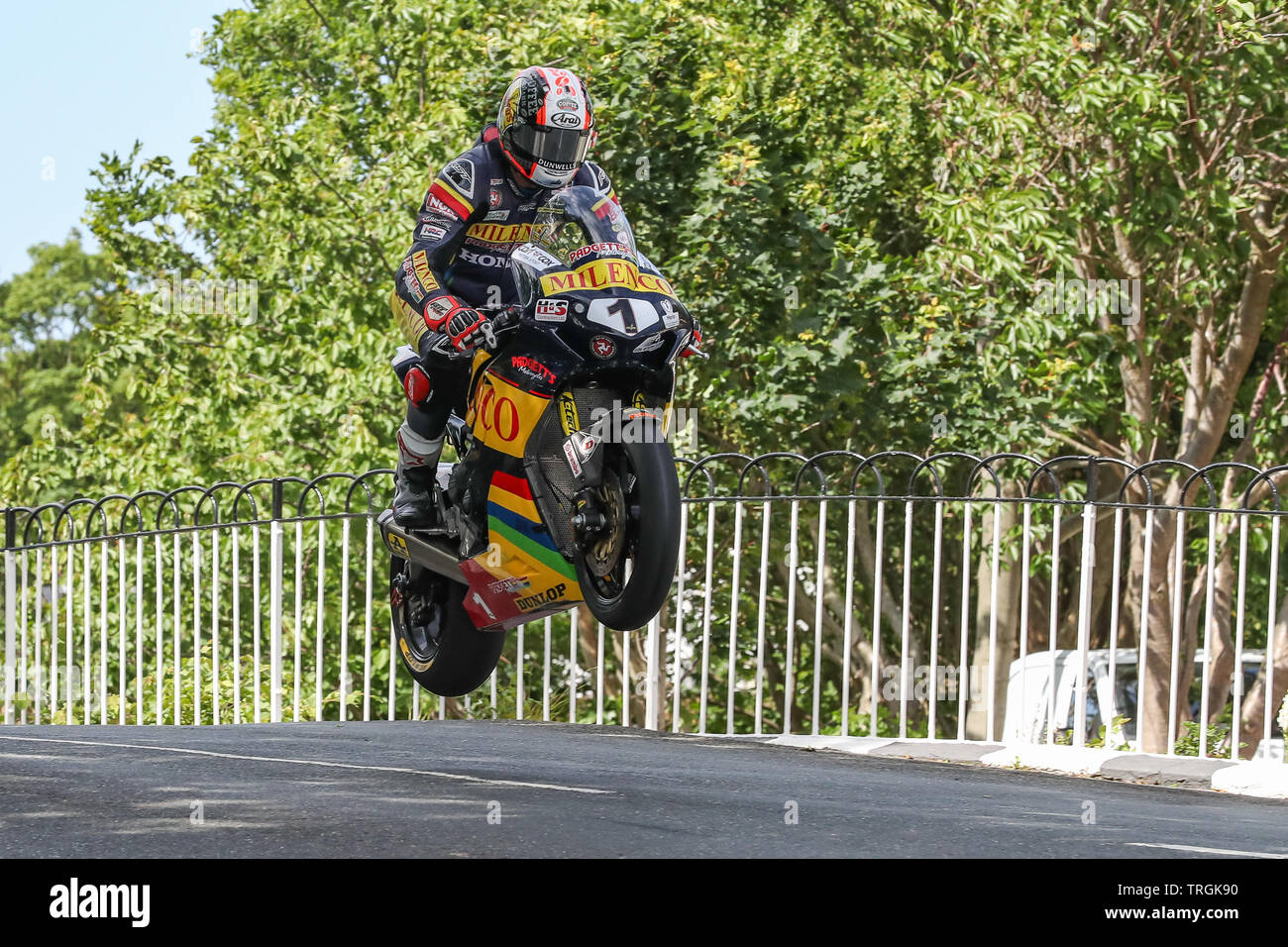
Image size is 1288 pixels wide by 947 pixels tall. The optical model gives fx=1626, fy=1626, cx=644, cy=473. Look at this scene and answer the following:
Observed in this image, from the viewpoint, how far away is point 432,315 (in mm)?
6949

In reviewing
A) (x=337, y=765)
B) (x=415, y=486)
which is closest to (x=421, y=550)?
(x=415, y=486)

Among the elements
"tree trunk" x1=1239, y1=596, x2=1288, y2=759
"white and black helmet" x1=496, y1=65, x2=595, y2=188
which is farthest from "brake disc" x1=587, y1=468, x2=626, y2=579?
"tree trunk" x1=1239, y1=596, x2=1288, y2=759

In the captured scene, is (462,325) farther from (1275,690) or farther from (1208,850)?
(1275,690)

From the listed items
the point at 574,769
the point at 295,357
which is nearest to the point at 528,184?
the point at 574,769

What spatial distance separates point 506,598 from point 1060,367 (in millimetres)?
9392

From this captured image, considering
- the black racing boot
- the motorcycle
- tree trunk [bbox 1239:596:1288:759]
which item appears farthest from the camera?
tree trunk [bbox 1239:596:1288:759]

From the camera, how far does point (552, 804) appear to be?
6164 mm

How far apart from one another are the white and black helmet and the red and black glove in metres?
0.64

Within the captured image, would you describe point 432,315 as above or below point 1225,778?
above

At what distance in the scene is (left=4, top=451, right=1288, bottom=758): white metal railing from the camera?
37.4 ft

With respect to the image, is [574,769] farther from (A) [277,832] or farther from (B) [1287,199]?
(B) [1287,199]
